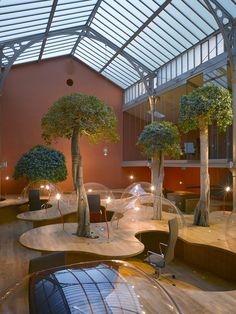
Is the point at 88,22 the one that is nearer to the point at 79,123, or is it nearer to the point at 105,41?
the point at 105,41

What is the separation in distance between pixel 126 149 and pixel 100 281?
16949mm

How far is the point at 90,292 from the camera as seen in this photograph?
→ 176 centimetres

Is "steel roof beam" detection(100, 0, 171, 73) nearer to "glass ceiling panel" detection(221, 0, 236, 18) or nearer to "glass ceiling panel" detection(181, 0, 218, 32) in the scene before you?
"glass ceiling panel" detection(181, 0, 218, 32)

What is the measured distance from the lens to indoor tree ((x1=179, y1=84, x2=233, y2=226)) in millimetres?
7227

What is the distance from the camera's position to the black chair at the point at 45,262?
350cm

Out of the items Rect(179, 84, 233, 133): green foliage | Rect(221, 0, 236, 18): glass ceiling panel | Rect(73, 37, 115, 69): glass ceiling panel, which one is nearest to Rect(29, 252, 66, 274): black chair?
Rect(179, 84, 233, 133): green foliage

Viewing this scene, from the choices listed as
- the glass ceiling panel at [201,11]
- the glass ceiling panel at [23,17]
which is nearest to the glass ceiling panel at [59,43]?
the glass ceiling panel at [23,17]

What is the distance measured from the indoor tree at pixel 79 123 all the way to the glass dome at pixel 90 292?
12.9ft

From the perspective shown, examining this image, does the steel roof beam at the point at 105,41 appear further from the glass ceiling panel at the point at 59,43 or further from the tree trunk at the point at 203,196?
the tree trunk at the point at 203,196

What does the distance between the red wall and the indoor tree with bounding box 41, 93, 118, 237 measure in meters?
10.8

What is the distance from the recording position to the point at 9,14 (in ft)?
34.8

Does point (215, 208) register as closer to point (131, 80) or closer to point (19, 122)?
point (131, 80)

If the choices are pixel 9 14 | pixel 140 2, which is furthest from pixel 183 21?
pixel 9 14

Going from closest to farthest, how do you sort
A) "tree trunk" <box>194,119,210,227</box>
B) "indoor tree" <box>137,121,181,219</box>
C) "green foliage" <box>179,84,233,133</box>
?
"green foliage" <box>179,84,233,133</box>, "tree trunk" <box>194,119,210,227</box>, "indoor tree" <box>137,121,181,219</box>
